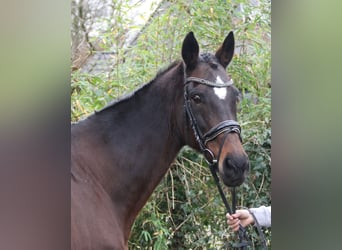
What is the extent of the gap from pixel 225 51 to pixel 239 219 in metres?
0.79

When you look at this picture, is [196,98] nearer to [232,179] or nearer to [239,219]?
[232,179]

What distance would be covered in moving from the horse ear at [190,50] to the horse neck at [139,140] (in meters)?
0.08

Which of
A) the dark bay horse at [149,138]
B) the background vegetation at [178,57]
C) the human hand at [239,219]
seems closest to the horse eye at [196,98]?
the dark bay horse at [149,138]

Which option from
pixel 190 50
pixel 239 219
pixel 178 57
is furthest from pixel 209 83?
pixel 178 57

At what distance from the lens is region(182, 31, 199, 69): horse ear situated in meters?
2.10

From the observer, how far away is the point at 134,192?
2059 mm

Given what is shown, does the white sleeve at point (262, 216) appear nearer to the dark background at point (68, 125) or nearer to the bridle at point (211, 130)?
the bridle at point (211, 130)

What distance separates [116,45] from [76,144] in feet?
4.81

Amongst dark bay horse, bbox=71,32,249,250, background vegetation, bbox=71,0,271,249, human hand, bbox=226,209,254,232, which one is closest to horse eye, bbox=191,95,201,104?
dark bay horse, bbox=71,32,249,250

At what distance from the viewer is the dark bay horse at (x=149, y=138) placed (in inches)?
74.9
